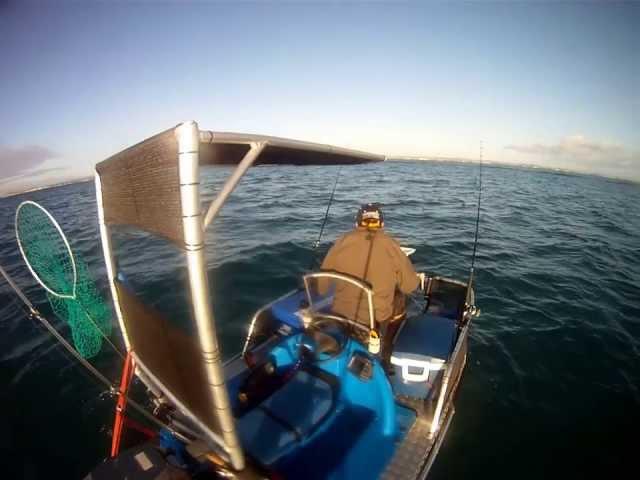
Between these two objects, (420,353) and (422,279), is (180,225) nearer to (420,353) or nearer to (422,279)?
(420,353)

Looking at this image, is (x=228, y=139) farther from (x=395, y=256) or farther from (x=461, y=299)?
(x=461, y=299)

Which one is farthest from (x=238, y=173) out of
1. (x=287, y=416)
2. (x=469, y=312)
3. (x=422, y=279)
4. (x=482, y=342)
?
(x=482, y=342)

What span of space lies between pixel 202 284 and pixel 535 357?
7.60m

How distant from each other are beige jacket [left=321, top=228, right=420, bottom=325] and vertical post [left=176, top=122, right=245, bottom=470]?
8.57ft

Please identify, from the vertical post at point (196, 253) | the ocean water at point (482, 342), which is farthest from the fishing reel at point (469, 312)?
the vertical post at point (196, 253)

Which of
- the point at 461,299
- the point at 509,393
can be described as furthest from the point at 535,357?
the point at 461,299

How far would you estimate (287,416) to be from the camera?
3102 millimetres

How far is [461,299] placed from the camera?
5902mm

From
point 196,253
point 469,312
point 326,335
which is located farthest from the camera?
point 469,312

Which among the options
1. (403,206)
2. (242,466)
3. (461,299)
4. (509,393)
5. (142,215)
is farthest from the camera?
(403,206)

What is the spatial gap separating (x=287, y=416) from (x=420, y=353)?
1.87 m

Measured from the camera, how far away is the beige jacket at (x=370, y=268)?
3.95 meters

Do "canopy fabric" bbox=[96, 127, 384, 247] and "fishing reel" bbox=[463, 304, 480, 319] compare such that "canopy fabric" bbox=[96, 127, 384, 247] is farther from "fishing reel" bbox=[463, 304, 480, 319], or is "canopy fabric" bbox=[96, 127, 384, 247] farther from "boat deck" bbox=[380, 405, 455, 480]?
"fishing reel" bbox=[463, 304, 480, 319]

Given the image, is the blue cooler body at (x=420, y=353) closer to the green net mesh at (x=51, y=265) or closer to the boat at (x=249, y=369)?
the boat at (x=249, y=369)
